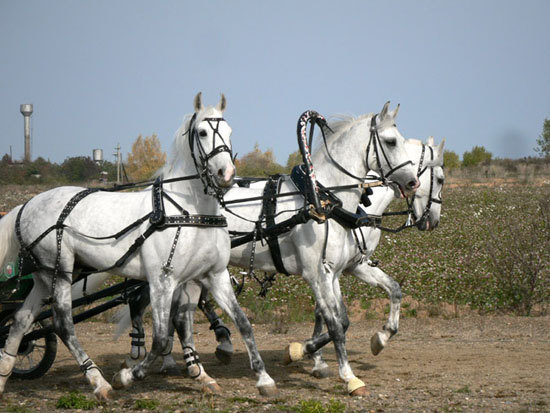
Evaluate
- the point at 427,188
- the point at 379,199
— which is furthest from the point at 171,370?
the point at 427,188

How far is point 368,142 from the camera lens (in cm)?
787

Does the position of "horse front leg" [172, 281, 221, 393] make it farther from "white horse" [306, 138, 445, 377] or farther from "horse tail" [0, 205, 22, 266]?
"horse tail" [0, 205, 22, 266]

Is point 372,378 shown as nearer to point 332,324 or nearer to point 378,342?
point 378,342

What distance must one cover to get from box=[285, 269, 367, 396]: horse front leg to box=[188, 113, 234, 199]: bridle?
5.49 ft

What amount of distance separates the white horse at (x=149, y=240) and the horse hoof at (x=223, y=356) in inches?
81.5

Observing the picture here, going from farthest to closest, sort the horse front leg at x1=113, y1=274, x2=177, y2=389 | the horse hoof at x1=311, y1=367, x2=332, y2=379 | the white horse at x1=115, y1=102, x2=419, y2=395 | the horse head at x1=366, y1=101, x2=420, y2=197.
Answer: the horse hoof at x1=311, y1=367, x2=332, y2=379, the horse head at x1=366, y1=101, x2=420, y2=197, the white horse at x1=115, y1=102, x2=419, y2=395, the horse front leg at x1=113, y1=274, x2=177, y2=389

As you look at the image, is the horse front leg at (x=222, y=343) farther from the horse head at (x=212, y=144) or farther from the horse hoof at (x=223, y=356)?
the horse head at (x=212, y=144)

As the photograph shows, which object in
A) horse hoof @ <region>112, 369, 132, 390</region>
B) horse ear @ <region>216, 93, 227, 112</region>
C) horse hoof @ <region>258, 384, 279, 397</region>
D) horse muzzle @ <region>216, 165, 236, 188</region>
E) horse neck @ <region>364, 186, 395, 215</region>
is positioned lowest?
horse hoof @ <region>258, 384, 279, 397</region>

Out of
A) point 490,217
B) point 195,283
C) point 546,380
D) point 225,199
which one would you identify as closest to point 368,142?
point 225,199

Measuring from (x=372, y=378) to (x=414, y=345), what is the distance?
2.48 meters

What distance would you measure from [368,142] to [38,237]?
3.63 meters

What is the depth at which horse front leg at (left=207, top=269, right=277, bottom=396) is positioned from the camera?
6.82 metres

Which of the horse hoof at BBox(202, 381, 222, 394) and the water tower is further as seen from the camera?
the water tower

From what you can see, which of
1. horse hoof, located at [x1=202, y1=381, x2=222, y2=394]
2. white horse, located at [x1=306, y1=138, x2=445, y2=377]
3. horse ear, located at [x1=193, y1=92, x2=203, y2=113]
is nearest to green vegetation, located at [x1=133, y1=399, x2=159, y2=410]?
horse hoof, located at [x1=202, y1=381, x2=222, y2=394]
